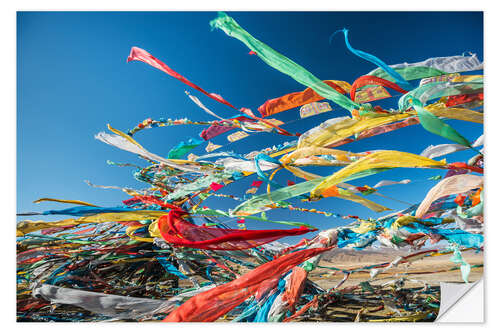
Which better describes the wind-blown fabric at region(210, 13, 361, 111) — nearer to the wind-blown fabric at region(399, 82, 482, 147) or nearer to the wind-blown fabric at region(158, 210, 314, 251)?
the wind-blown fabric at region(399, 82, 482, 147)

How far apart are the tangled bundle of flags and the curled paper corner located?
5 cm

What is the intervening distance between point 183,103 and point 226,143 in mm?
279

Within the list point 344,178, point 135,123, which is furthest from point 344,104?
point 135,123

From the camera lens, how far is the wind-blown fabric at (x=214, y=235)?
137cm

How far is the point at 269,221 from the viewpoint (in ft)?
4.64

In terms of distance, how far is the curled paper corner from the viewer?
1.36 metres

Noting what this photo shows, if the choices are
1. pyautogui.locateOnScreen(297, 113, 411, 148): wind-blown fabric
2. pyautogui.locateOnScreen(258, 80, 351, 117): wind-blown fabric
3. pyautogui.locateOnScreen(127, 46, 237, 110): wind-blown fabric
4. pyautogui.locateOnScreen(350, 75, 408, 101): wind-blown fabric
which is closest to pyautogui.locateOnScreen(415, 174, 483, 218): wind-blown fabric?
pyautogui.locateOnScreen(297, 113, 411, 148): wind-blown fabric

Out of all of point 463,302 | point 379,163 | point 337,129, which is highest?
point 337,129

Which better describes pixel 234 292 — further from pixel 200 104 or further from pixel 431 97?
pixel 431 97

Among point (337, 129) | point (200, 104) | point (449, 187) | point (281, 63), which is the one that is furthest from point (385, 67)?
point (200, 104)

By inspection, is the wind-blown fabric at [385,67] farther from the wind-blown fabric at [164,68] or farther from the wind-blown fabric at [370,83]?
the wind-blown fabric at [164,68]

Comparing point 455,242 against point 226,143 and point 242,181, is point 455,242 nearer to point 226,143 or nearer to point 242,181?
point 242,181

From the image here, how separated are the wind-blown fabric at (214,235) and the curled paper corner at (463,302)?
26.7 inches

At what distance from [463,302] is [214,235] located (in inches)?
45.3
